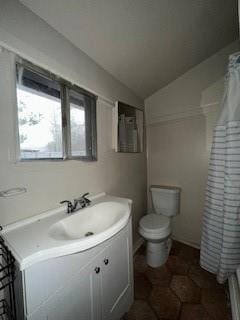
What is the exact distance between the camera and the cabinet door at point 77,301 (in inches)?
27.0

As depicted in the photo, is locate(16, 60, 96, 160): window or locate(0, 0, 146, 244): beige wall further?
locate(16, 60, 96, 160): window

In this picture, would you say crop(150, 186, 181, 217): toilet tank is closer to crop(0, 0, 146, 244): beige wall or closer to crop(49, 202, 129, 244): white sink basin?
crop(0, 0, 146, 244): beige wall

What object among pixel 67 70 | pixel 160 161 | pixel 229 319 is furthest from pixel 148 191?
pixel 67 70

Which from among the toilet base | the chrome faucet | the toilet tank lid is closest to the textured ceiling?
the chrome faucet

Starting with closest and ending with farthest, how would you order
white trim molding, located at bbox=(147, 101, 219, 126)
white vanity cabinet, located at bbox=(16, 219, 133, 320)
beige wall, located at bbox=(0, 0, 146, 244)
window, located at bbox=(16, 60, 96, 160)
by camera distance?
white vanity cabinet, located at bbox=(16, 219, 133, 320), beige wall, located at bbox=(0, 0, 146, 244), window, located at bbox=(16, 60, 96, 160), white trim molding, located at bbox=(147, 101, 219, 126)

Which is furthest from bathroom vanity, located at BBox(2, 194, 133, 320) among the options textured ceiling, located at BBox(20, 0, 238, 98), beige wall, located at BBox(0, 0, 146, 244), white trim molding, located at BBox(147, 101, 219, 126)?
white trim molding, located at BBox(147, 101, 219, 126)

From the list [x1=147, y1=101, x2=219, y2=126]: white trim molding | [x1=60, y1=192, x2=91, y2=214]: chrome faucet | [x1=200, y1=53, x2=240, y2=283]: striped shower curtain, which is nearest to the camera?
[x1=60, y1=192, x2=91, y2=214]: chrome faucet

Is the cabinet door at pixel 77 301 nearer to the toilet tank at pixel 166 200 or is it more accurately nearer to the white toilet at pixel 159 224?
the white toilet at pixel 159 224

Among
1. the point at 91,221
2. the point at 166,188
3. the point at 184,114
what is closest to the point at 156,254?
the point at 166,188

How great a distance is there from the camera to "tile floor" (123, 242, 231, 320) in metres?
1.27

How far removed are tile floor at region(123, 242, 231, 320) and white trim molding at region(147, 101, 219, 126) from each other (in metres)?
1.72

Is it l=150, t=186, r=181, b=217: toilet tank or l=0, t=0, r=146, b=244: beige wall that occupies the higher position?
l=0, t=0, r=146, b=244: beige wall

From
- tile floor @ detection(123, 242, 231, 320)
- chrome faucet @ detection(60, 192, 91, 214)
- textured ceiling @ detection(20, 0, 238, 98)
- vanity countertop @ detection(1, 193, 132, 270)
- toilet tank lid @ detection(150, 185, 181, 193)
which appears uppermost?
textured ceiling @ detection(20, 0, 238, 98)

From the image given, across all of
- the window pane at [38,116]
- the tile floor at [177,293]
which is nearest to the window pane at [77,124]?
the window pane at [38,116]
